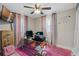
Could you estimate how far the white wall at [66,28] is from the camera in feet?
4.73

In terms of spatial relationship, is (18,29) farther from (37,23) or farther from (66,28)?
(66,28)

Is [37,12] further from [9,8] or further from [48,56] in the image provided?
[48,56]

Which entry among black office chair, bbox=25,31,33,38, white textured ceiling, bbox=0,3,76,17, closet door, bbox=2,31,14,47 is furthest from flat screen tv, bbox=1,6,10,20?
black office chair, bbox=25,31,33,38

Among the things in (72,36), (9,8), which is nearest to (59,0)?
(72,36)

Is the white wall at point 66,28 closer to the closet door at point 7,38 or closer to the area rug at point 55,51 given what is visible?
the area rug at point 55,51

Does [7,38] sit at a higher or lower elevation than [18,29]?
lower

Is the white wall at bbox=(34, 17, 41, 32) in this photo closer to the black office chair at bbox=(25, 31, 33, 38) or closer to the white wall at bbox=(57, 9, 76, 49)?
the black office chair at bbox=(25, 31, 33, 38)

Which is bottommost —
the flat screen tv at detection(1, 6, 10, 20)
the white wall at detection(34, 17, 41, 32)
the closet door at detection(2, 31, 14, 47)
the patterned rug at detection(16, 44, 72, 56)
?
the patterned rug at detection(16, 44, 72, 56)

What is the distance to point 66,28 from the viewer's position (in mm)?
1459

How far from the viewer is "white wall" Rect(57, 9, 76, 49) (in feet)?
4.73

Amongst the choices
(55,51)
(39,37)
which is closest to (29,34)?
(39,37)

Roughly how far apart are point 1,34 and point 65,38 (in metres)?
0.86

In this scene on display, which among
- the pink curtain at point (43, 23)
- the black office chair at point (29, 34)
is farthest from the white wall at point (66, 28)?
the black office chair at point (29, 34)

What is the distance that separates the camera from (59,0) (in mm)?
1477
